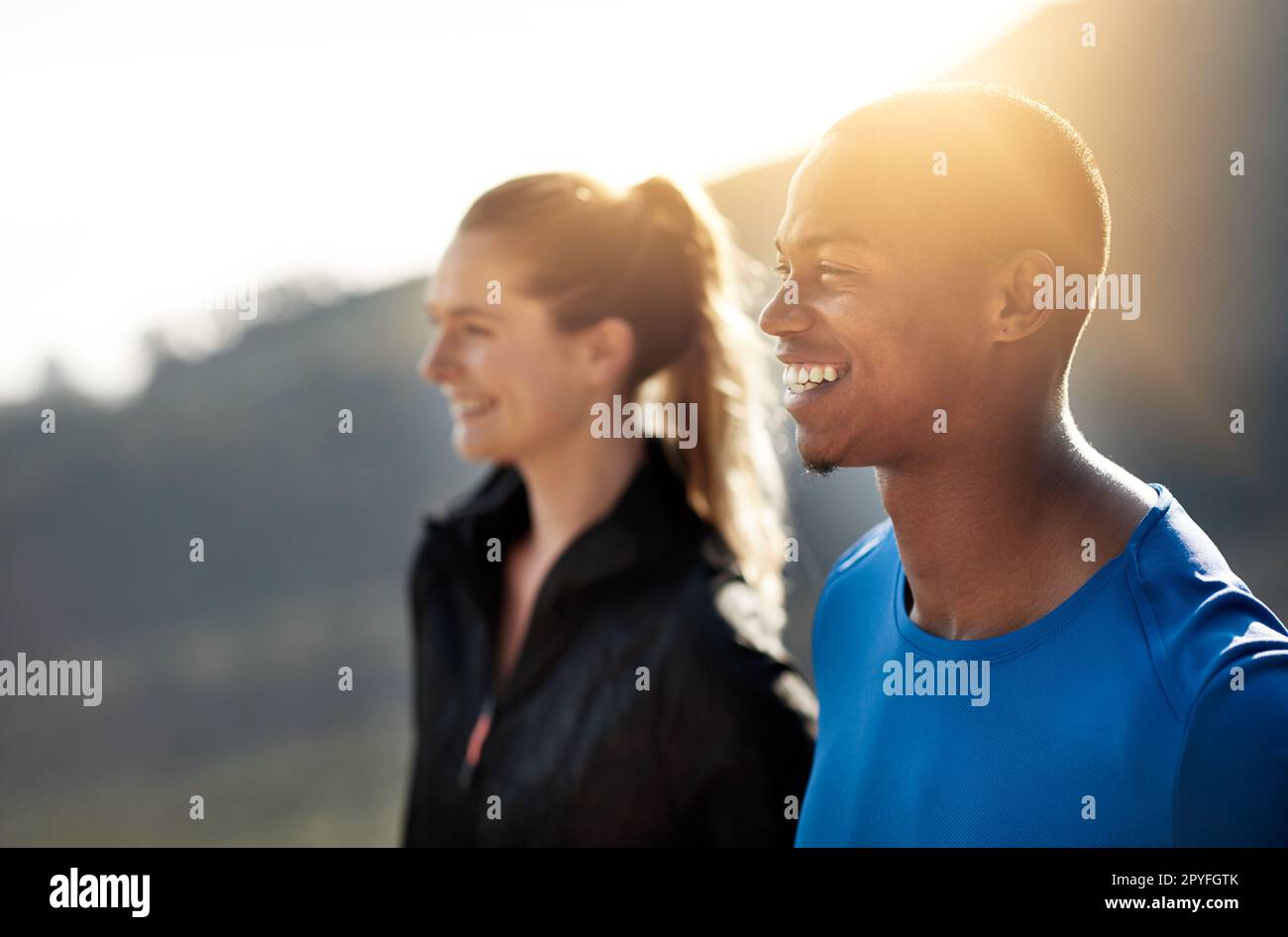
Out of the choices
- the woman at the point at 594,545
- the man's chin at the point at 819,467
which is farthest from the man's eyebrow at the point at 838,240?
the woman at the point at 594,545

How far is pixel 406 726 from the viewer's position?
753cm

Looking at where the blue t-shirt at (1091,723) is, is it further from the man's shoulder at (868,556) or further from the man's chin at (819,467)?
the man's chin at (819,467)

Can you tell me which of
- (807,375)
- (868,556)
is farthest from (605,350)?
(807,375)

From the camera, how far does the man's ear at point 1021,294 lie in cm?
125

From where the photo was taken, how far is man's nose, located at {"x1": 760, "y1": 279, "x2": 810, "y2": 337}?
1.33m

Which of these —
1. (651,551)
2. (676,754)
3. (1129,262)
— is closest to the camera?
(1129,262)

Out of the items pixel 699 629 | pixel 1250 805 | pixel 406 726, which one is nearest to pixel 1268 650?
pixel 1250 805

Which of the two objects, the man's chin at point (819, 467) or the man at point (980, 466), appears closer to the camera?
the man at point (980, 466)

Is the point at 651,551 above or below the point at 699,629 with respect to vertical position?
above

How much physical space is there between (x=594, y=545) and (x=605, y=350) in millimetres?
416

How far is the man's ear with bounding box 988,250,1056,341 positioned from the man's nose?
20 cm

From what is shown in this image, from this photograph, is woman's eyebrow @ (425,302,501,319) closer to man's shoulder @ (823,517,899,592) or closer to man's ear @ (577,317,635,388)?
man's ear @ (577,317,635,388)
